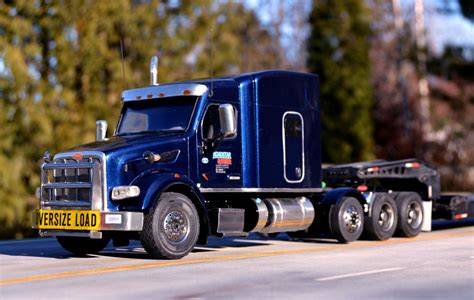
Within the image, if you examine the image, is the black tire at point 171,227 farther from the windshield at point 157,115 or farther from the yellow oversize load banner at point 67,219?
the windshield at point 157,115

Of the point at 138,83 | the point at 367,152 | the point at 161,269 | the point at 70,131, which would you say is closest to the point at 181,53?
the point at 138,83

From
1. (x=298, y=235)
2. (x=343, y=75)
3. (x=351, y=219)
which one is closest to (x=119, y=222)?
(x=351, y=219)

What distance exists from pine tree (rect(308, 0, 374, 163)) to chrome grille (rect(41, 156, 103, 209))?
28.6 metres

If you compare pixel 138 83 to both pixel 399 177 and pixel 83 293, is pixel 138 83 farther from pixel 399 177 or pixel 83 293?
pixel 83 293

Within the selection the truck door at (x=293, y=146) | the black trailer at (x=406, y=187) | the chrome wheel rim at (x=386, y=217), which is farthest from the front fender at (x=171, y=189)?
the chrome wheel rim at (x=386, y=217)

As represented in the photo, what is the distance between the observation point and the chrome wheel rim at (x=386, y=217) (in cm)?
1741

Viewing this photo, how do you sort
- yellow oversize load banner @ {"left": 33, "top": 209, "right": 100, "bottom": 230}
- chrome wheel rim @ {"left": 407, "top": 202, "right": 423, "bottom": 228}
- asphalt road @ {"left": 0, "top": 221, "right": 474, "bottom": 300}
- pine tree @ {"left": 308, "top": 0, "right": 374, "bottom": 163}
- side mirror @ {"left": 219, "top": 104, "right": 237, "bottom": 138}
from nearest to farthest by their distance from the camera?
asphalt road @ {"left": 0, "top": 221, "right": 474, "bottom": 300} < yellow oversize load banner @ {"left": 33, "top": 209, "right": 100, "bottom": 230} < side mirror @ {"left": 219, "top": 104, "right": 237, "bottom": 138} < chrome wheel rim @ {"left": 407, "top": 202, "right": 423, "bottom": 228} < pine tree @ {"left": 308, "top": 0, "right": 374, "bottom": 163}

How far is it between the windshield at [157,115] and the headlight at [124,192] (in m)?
1.56

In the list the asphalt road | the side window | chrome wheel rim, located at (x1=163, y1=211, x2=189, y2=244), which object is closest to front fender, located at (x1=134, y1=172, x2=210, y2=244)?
chrome wheel rim, located at (x1=163, y1=211, x2=189, y2=244)

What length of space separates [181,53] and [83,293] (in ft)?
89.1

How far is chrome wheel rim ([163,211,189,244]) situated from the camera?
13.4 meters

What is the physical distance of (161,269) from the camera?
1216 centimetres

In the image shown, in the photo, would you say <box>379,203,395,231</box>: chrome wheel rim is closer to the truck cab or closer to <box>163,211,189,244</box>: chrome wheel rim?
the truck cab

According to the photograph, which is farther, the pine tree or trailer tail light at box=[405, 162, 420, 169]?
the pine tree
